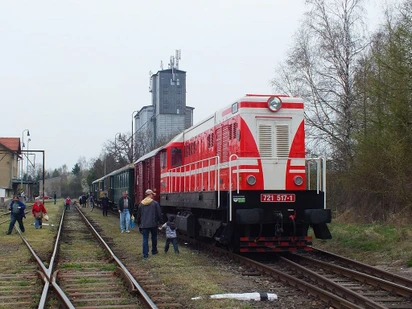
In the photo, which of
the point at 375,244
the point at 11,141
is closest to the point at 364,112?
the point at 375,244

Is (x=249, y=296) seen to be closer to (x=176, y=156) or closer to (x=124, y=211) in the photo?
(x=176, y=156)

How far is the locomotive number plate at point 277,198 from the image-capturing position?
12.0m

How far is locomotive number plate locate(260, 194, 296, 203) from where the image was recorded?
39.4ft

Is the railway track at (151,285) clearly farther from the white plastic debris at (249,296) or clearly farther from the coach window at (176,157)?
the coach window at (176,157)

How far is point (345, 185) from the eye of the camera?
836 inches

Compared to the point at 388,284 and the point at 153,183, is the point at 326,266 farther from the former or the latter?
the point at 153,183

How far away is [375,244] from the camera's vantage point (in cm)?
1389

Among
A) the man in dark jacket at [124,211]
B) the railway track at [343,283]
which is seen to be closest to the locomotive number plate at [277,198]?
the railway track at [343,283]

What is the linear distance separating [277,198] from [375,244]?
3.54 meters

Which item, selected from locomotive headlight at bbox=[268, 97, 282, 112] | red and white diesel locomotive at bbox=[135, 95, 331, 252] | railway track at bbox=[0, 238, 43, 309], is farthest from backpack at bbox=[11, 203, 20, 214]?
locomotive headlight at bbox=[268, 97, 282, 112]

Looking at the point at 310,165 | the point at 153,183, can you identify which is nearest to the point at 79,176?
the point at 153,183

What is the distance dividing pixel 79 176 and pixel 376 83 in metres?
122

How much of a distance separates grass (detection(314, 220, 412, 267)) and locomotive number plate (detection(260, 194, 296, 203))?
7.61ft

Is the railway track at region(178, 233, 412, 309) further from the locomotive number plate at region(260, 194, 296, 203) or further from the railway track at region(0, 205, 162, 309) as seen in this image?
the railway track at region(0, 205, 162, 309)
